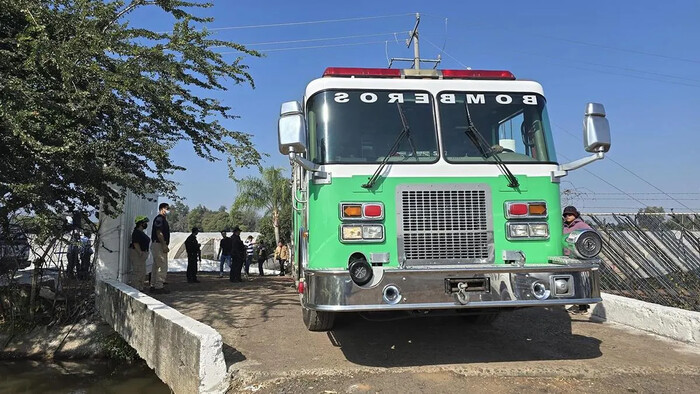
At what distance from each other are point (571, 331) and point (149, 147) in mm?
6994

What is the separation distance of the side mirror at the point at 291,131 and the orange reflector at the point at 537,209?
230 centimetres

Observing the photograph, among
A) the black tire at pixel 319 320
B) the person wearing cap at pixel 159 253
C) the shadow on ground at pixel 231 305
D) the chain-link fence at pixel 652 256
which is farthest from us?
the person wearing cap at pixel 159 253

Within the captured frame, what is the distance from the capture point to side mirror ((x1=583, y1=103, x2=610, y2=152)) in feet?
15.4

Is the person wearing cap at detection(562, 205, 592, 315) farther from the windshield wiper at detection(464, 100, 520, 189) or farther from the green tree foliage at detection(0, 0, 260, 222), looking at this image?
the green tree foliage at detection(0, 0, 260, 222)

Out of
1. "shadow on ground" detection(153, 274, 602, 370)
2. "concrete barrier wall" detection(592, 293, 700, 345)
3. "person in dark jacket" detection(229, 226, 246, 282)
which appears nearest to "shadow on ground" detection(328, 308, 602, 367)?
"shadow on ground" detection(153, 274, 602, 370)

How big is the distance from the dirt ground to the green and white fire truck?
2.16 ft

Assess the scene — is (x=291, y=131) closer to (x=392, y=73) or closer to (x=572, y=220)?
(x=392, y=73)

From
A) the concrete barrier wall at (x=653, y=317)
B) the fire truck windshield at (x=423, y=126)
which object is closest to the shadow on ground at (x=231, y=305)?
the fire truck windshield at (x=423, y=126)

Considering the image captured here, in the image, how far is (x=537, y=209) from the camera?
15.6 ft

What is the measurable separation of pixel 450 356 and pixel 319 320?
4.92ft

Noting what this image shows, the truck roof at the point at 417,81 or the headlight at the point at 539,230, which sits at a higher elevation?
the truck roof at the point at 417,81

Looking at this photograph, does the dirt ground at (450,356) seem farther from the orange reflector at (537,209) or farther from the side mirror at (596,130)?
the side mirror at (596,130)

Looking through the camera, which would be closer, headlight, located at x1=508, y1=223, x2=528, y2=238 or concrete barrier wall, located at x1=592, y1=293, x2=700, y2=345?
headlight, located at x1=508, y1=223, x2=528, y2=238

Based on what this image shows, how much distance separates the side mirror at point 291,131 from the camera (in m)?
4.23
